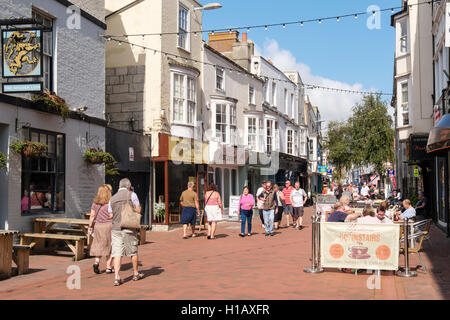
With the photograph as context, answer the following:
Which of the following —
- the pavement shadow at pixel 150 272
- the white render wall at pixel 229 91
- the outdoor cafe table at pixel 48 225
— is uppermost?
the white render wall at pixel 229 91

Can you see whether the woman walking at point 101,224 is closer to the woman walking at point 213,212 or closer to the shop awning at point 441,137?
the woman walking at point 213,212

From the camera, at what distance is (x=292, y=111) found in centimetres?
3638

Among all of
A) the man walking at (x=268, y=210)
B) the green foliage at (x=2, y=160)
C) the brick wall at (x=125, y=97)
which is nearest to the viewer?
the green foliage at (x=2, y=160)

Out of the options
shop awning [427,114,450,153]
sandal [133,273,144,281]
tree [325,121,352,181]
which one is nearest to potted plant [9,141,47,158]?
sandal [133,273,144,281]

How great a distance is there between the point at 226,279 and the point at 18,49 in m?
6.83

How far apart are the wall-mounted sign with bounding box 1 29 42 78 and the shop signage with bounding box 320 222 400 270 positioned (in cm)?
718

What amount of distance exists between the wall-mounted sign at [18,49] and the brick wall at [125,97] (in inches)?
330

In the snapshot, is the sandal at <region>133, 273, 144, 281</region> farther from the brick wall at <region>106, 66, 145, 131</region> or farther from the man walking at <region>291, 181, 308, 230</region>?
the brick wall at <region>106, 66, 145, 131</region>

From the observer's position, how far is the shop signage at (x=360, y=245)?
8.62 m

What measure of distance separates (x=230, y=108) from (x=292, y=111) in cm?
1337

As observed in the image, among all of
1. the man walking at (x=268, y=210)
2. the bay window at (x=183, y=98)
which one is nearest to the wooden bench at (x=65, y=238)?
the man walking at (x=268, y=210)

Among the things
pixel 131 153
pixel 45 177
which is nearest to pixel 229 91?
pixel 131 153

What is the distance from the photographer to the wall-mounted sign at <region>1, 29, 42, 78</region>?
10633 mm
